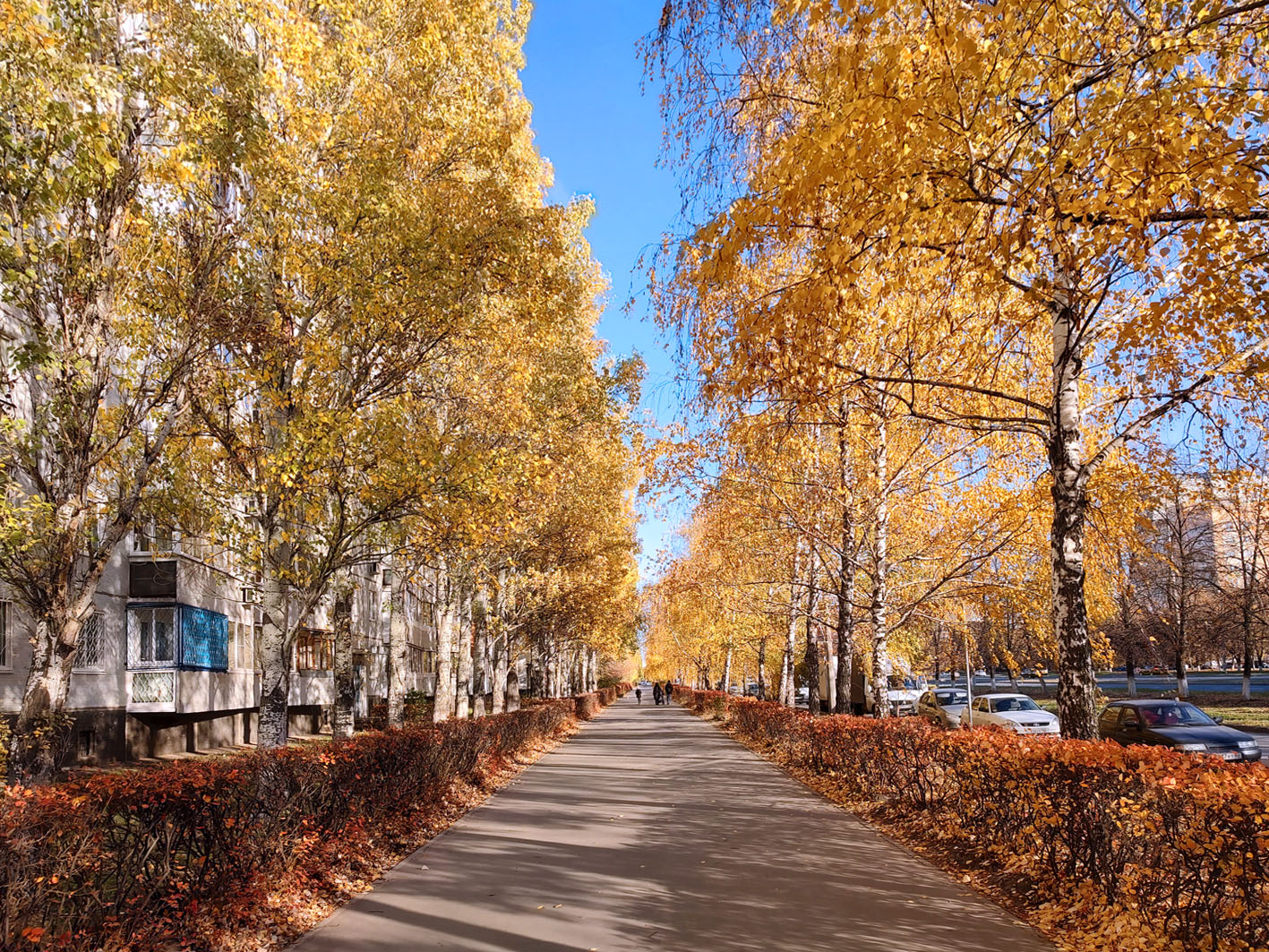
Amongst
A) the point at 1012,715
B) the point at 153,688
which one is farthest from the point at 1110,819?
the point at 153,688

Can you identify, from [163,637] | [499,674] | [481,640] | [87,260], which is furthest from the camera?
[481,640]

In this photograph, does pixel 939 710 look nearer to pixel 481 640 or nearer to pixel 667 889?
pixel 481 640

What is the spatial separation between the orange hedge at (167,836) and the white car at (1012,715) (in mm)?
16424

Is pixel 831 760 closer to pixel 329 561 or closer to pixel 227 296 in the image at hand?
pixel 329 561

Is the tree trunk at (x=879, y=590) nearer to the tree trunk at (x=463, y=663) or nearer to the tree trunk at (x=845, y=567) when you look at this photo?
the tree trunk at (x=845, y=567)

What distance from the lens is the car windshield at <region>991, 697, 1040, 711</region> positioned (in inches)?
968

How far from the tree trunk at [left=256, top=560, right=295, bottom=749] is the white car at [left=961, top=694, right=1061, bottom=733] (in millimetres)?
15449

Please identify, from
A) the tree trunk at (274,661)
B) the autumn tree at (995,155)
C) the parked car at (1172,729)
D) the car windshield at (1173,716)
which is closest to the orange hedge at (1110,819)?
the autumn tree at (995,155)

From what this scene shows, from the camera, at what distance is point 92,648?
19.7 metres

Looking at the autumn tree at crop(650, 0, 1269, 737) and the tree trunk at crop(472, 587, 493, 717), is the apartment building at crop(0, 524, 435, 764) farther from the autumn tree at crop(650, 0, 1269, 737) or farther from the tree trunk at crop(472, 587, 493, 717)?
the autumn tree at crop(650, 0, 1269, 737)

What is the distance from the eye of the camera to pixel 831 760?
50.6ft

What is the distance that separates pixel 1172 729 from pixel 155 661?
20.9 metres

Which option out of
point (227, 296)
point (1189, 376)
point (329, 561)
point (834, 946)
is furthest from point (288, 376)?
point (1189, 376)

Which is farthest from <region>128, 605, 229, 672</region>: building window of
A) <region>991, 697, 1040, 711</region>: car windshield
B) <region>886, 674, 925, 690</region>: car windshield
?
<region>886, 674, 925, 690</region>: car windshield
